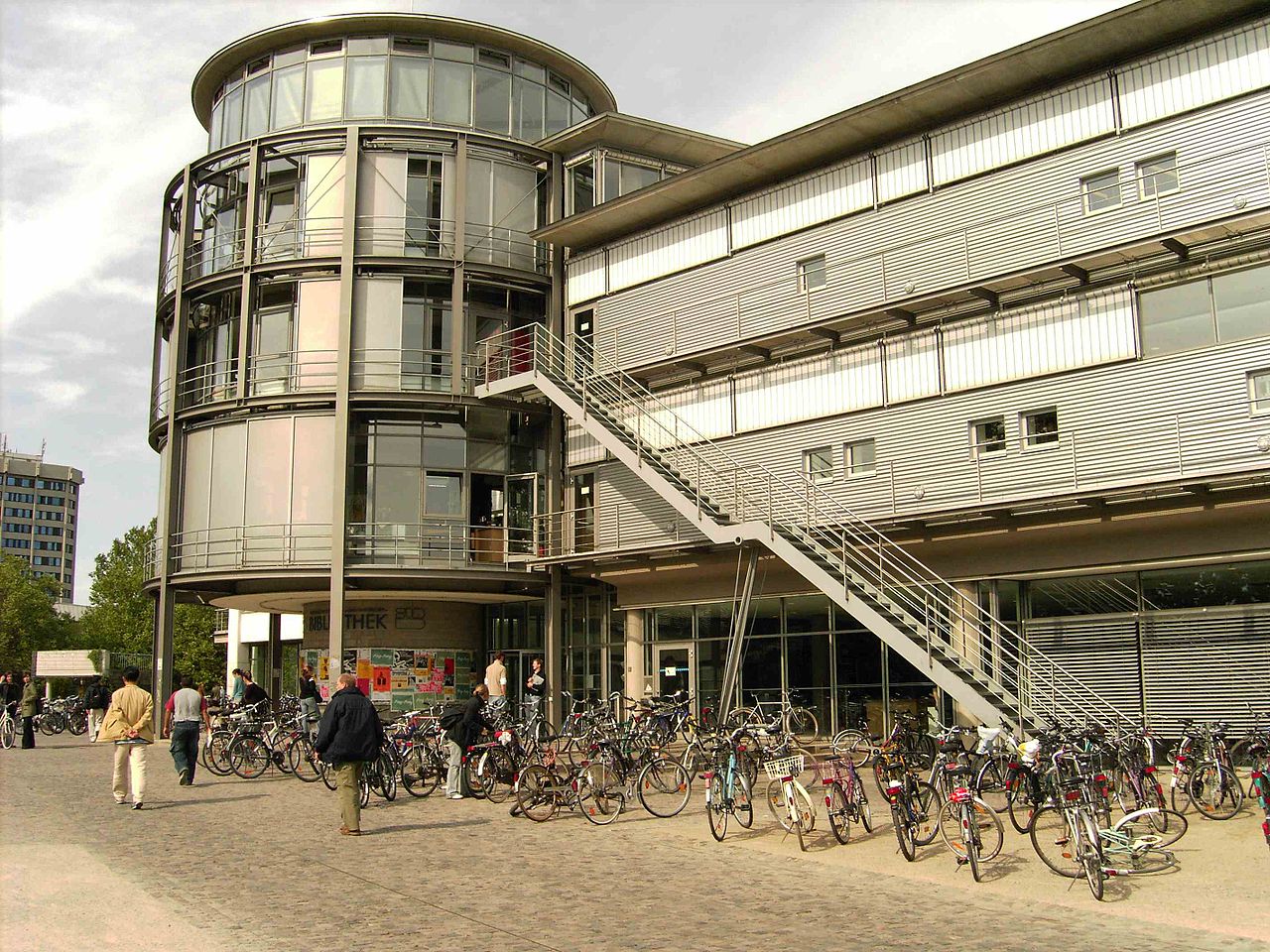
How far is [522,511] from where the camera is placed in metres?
31.2

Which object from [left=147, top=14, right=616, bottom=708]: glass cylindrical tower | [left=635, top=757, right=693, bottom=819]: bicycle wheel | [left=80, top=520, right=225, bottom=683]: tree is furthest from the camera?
[left=80, top=520, right=225, bottom=683]: tree

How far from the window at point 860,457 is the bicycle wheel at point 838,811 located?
420 inches

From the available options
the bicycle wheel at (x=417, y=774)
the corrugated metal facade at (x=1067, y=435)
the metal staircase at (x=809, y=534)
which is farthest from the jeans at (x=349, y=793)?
the corrugated metal facade at (x=1067, y=435)

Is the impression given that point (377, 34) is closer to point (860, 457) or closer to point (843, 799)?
point (860, 457)

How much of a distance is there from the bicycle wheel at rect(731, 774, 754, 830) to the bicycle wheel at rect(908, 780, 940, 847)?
2.35 meters

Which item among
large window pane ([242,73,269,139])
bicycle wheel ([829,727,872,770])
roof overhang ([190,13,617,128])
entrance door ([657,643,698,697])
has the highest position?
roof overhang ([190,13,617,128])

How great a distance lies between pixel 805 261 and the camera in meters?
25.8

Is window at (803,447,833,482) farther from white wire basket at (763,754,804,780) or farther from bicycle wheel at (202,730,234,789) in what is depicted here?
bicycle wheel at (202,730,234,789)

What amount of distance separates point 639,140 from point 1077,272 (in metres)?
14.5

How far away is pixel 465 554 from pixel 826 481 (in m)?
10.1

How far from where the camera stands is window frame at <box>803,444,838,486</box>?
24.4 metres

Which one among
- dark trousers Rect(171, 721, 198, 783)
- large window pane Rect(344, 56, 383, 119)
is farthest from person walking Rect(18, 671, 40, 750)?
large window pane Rect(344, 56, 383, 119)

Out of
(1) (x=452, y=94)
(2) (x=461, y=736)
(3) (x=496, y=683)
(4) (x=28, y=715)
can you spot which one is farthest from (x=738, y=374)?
(4) (x=28, y=715)

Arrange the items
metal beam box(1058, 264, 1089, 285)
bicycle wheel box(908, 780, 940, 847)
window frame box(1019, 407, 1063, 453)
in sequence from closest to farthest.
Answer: bicycle wheel box(908, 780, 940, 847) < metal beam box(1058, 264, 1089, 285) < window frame box(1019, 407, 1063, 453)
